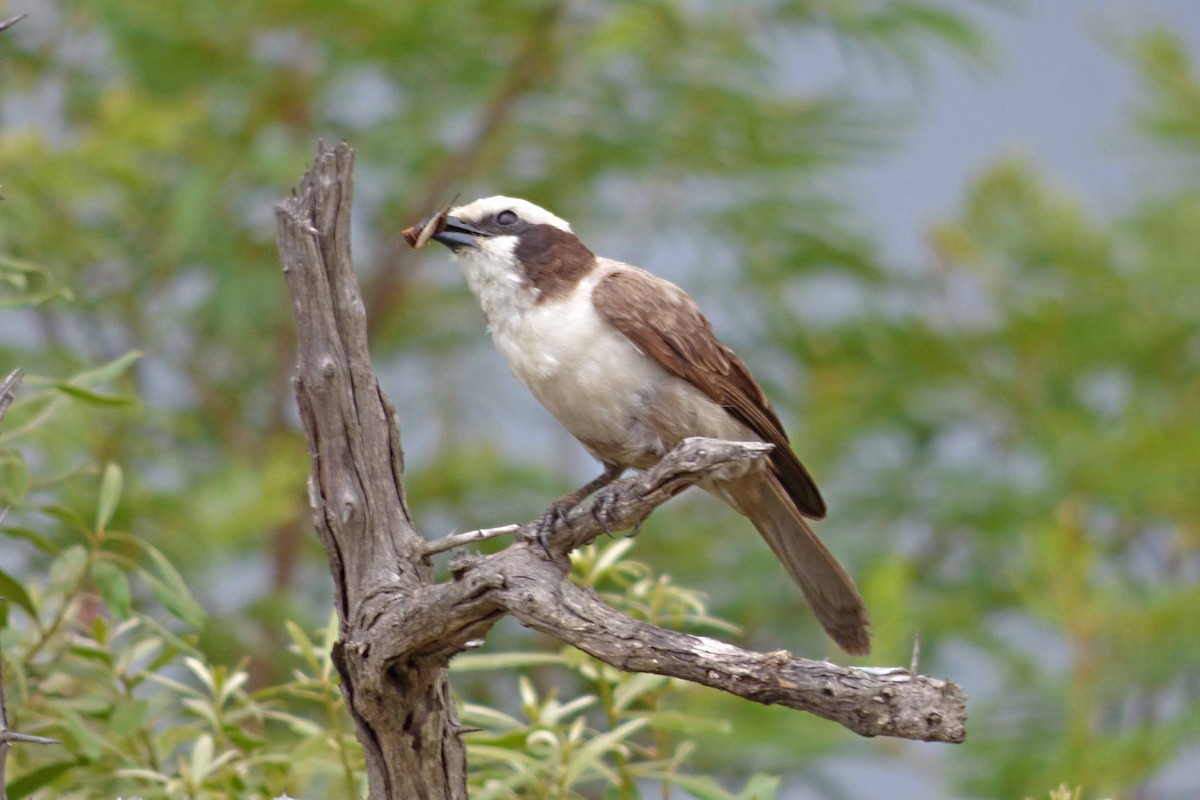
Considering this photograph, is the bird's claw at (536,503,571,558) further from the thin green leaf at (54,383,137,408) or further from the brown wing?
the thin green leaf at (54,383,137,408)

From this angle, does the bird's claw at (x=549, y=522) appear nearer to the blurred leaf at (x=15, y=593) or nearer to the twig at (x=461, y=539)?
the twig at (x=461, y=539)

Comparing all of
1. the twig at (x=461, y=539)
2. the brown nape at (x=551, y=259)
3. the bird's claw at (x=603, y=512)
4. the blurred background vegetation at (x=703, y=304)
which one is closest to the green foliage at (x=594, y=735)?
the bird's claw at (x=603, y=512)

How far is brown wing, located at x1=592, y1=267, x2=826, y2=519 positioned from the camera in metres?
2.74

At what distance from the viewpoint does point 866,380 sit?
563 centimetres

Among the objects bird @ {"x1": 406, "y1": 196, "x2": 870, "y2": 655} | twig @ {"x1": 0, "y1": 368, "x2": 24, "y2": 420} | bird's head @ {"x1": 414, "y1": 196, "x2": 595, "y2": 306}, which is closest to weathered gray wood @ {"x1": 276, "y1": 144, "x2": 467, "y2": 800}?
twig @ {"x1": 0, "y1": 368, "x2": 24, "y2": 420}

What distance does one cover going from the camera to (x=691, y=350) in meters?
2.78

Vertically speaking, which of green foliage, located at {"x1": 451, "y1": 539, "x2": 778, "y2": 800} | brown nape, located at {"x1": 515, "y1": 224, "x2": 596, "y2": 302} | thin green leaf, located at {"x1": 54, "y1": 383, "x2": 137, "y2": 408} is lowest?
green foliage, located at {"x1": 451, "y1": 539, "x2": 778, "y2": 800}

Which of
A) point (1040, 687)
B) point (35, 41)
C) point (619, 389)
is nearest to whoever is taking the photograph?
point (619, 389)

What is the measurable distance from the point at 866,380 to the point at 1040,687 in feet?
4.64

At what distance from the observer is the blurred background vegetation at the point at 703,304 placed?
456 centimetres

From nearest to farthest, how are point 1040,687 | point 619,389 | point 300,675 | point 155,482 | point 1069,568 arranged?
point 300,675, point 619,389, point 1069,568, point 1040,687, point 155,482

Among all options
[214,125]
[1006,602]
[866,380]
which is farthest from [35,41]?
[1006,602]

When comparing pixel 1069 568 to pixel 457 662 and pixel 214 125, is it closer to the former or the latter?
pixel 457 662

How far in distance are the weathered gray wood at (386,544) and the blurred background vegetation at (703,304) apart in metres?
2.10
